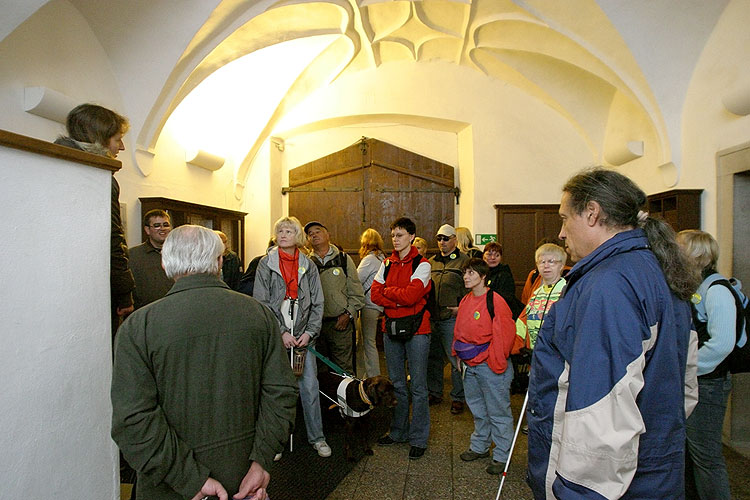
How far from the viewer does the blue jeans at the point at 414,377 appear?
10.9 ft

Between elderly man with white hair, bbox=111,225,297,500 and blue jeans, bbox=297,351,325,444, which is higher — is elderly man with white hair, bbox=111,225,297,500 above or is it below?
above

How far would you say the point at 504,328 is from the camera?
122 inches

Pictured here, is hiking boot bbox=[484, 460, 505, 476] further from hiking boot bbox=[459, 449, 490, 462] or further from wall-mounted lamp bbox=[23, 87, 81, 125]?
wall-mounted lamp bbox=[23, 87, 81, 125]

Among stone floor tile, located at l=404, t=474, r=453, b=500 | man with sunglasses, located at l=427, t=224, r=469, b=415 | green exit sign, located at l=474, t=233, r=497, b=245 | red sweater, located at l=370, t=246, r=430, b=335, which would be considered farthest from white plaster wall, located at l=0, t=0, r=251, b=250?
green exit sign, located at l=474, t=233, r=497, b=245

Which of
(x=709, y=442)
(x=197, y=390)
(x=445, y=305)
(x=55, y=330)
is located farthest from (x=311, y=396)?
(x=709, y=442)

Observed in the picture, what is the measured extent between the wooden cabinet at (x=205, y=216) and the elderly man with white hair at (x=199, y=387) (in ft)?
10.4

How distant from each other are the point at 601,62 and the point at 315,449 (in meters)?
4.56

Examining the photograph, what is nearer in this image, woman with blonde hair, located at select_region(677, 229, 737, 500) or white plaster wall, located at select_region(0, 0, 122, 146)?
woman with blonde hair, located at select_region(677, 229, 737, 500)

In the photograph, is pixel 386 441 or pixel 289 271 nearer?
pixel 289 271

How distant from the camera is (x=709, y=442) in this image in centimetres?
232

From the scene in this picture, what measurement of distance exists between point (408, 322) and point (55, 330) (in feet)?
7.05

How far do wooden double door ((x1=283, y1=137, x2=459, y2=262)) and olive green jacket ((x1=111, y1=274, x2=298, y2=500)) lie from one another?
545cm

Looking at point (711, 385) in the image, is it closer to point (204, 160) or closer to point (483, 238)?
point (483, 238)

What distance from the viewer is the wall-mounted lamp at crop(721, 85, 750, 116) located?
353 centimetres
